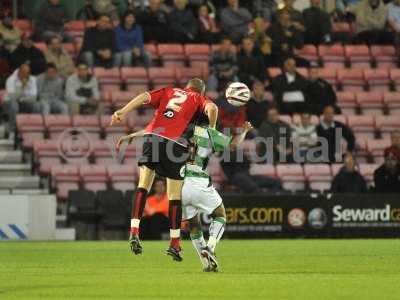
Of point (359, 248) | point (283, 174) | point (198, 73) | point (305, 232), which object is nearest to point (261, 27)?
point (198, 73)

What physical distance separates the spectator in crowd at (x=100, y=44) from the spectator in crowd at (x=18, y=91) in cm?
175

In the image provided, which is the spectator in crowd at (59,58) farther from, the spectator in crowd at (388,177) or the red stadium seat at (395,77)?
the red stadium seat at (395,77)

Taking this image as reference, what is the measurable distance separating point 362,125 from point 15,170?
7.58 m

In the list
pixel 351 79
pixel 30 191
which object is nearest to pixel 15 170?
pixel 30 191

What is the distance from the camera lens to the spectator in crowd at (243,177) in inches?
963

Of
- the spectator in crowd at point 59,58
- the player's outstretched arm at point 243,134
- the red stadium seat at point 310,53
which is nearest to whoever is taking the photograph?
the player's outstretched arm at point 243,134

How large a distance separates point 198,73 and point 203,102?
1163 centimetres

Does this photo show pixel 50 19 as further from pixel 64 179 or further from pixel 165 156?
pixel 165 156

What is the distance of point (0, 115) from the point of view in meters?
25.2

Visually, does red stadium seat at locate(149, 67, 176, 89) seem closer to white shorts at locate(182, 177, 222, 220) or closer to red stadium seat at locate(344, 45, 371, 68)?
red stadium seat at locate(344, 45, 371, 68)

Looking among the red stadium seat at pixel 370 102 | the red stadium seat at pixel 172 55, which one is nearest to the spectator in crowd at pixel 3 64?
the red stadium seat at pixel 172 55

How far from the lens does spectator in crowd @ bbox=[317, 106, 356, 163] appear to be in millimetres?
25844

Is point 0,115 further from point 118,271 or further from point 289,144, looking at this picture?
point 118,271

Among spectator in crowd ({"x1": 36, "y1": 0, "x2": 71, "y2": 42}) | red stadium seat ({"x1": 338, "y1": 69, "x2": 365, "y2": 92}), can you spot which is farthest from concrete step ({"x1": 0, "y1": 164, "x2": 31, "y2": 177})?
red stadium seat ({"x1": 338, "y1": 69, "x2": 365, "y2": 92})
